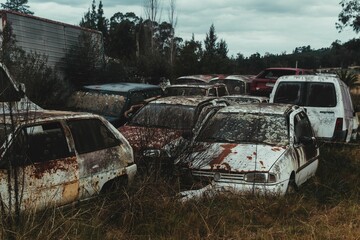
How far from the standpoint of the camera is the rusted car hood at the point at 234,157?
690 cm

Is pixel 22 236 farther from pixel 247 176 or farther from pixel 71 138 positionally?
pixel 247 176

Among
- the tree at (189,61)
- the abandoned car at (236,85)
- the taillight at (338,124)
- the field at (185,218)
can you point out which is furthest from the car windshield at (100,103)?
the tree at (189,61)

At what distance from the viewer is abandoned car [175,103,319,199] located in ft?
22.2

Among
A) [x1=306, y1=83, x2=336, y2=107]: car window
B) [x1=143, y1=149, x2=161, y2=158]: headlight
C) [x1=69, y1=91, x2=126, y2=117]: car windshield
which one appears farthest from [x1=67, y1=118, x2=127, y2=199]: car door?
[x1=306, y1=83, x2=336, y2=107]: car window

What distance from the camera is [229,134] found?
794 cm

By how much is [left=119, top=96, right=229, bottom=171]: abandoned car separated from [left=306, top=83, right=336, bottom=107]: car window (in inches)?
76.7

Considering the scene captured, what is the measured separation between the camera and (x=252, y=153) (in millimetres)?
7188

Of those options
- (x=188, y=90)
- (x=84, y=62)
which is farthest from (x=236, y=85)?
(x=188, y=90)

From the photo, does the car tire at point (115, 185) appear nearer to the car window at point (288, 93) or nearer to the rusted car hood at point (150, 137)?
the rusted car hood at point (150, 137)

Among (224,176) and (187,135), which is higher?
(187,135)

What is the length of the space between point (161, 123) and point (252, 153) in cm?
220

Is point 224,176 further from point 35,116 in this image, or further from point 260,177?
point 35,116

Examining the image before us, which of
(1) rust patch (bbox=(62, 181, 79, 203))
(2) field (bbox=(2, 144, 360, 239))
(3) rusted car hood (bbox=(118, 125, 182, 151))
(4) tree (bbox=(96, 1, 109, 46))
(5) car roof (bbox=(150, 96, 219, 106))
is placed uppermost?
(4) tree (bbox=(96, 1, 109, 46))

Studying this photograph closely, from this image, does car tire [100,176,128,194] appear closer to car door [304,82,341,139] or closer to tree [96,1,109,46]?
car door [304,82,341,139]
